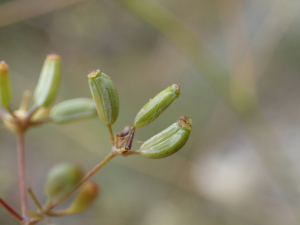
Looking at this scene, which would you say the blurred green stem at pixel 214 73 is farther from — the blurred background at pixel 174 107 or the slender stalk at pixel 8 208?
the slender stalk at pixel 8 208

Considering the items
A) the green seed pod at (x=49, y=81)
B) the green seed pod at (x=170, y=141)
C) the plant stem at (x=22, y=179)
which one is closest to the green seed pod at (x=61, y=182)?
the plant stem at (x=22, y=179)

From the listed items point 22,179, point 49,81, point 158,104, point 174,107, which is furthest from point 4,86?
point 174,107

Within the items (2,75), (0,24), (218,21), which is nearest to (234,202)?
(218,21)

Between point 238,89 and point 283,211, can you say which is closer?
point 238,89

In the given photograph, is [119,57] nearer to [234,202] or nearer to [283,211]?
[234,202]

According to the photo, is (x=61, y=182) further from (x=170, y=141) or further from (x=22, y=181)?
(x=170, y=141)

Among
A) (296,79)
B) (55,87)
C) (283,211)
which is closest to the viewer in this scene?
(55,87)
